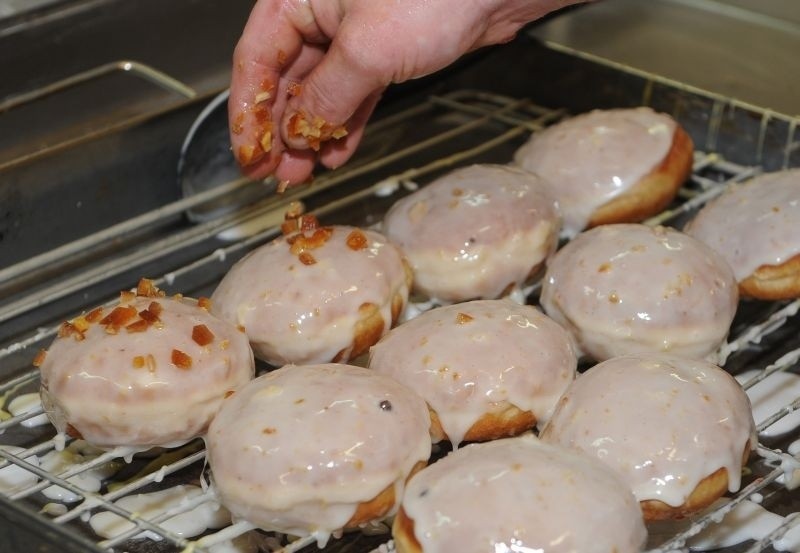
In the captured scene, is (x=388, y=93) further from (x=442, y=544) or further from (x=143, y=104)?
(x=442, y=544)

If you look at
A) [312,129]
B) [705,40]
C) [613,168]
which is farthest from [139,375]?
[705,40]

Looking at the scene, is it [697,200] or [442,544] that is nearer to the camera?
[442,544]

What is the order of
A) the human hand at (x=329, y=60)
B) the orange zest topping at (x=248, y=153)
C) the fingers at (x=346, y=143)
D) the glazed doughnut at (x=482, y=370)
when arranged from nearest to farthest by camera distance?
the glazed doughnut at (x=482, y=370) → the human hand at (x=329, y=60) → the orange zest topping at (x=248, y=153) → the fingers at (x=346, y=143)

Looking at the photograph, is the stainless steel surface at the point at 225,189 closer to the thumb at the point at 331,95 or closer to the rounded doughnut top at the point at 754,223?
the rounded doughnut top at the point at 754,223

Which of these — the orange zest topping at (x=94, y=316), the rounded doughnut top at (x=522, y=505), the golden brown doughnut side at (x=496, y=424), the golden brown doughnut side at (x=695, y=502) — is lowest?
the golden brown doughnut side at (x=695, y=502)

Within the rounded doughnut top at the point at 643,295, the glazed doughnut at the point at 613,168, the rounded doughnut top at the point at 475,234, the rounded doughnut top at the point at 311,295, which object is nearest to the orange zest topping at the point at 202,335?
the rounded doughnut top at the point at 311,295

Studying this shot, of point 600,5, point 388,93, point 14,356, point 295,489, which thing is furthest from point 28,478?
point 600,5
